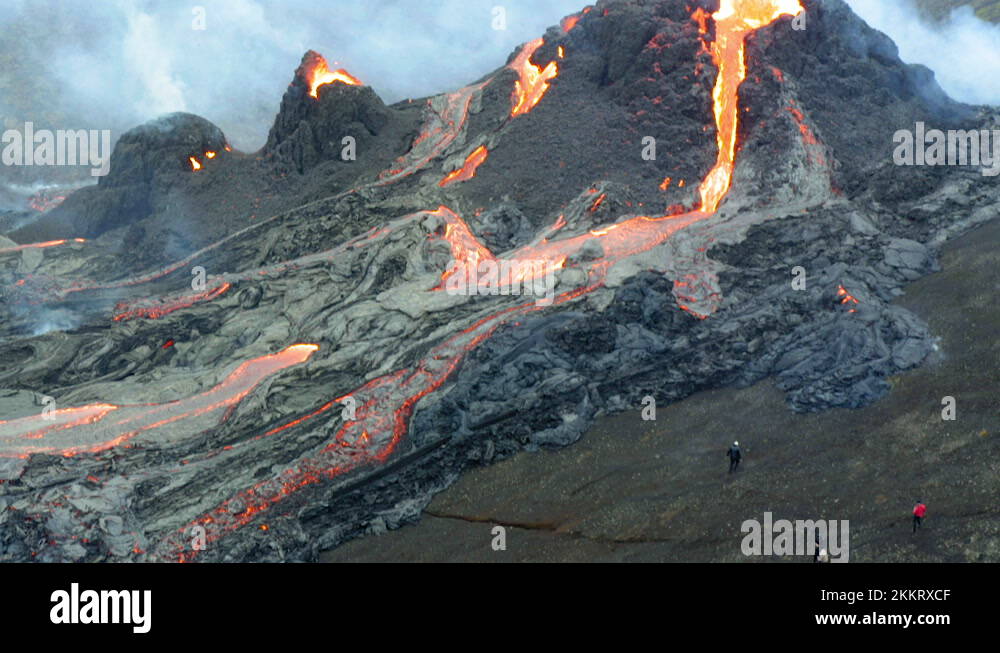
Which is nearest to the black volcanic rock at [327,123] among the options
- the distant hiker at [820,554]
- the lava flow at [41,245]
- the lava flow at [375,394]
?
the lava flow at [375,394]

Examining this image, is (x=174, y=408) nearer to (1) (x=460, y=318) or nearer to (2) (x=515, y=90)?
(1) (x=460, y=318)

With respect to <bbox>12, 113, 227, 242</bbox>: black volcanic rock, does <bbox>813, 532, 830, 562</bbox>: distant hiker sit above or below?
below

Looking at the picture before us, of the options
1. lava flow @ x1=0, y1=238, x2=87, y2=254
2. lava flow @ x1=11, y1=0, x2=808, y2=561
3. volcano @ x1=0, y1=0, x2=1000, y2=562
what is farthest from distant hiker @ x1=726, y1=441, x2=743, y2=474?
lava flow @ x1=0, y1=238, x2=87, y2=254

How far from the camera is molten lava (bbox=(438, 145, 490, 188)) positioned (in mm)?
52188

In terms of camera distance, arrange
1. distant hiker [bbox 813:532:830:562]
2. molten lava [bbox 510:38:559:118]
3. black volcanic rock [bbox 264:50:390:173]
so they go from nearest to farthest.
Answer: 1. distant hiker [bbox 813:532:830:562]
2. black volcanic rock [bbox 264:50:390:173]
3. molten lava [bbox 510:38:559:118]

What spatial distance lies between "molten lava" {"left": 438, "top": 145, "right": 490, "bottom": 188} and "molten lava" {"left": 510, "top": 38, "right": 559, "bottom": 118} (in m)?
3.68

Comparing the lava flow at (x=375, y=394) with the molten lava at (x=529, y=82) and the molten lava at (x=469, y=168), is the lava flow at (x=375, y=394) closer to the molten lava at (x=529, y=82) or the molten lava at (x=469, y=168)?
the molten lava at (x=469, y=168)

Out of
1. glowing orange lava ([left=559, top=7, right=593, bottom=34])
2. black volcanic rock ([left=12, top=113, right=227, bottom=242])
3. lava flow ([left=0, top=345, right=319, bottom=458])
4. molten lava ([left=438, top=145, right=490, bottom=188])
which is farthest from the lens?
glowing orange lava ([left=559, top=7, right=593, bottom=34])

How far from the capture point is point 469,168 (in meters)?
52.9

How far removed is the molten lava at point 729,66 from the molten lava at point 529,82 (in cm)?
1031

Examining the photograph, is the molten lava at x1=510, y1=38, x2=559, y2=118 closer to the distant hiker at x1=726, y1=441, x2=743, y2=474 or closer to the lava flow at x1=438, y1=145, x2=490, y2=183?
the lava flow at x1=438, y1=145, x2=490, y2=183

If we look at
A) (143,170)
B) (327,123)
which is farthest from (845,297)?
(143,170)

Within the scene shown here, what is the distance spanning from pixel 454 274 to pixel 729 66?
22800 mm

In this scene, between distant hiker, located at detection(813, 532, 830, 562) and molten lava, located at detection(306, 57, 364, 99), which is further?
molten lava, located at detection(306, 57, 364, 99)
